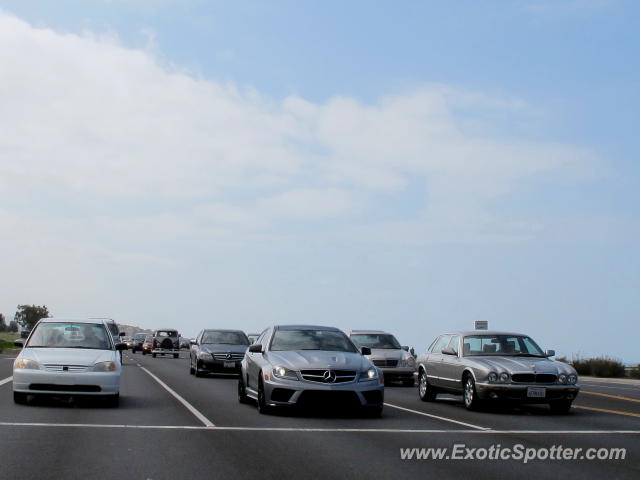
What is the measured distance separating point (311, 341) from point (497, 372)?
11.0ft

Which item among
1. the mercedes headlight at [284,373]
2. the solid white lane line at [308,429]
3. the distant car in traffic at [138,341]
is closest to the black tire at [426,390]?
the mercedes headlight at [284,373]

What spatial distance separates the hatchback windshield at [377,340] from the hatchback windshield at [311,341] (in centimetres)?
1097

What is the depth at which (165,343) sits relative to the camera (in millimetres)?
57188

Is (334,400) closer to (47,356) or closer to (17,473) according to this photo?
(47,356)

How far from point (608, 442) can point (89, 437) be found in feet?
22.4

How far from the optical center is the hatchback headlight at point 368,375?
1578 cm

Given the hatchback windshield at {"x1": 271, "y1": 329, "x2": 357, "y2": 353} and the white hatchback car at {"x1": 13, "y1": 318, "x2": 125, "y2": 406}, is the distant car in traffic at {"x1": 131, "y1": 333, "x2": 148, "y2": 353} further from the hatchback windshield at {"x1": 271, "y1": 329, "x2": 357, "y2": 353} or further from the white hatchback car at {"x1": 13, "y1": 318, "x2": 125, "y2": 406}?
the hatchback windshield at {"x1": 271, "y1": 329, "x2": 357, "y2": 353}

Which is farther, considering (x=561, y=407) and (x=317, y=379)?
(x=561, y=407)

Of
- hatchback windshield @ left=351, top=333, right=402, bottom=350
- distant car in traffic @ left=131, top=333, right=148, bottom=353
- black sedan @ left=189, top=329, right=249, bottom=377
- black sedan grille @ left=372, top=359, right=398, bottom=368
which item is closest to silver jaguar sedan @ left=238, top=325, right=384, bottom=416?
black sedan grille @ left=372, top=359, right=398, bottom=368

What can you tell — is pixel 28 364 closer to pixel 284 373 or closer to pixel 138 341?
pixel 284 373

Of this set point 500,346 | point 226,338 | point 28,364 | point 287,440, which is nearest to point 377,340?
point 226,338

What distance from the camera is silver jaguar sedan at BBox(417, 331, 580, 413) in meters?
17.2

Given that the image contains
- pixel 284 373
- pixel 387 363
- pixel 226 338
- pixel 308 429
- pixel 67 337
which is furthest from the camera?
pixel 226 338

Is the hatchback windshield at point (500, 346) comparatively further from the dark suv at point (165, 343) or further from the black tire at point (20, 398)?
the dark suv at point (165, 343)
